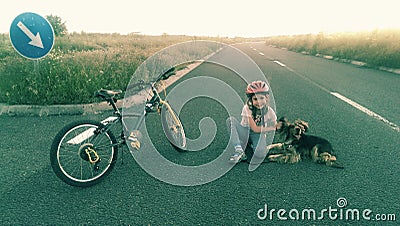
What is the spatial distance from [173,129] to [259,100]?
4.29 feet

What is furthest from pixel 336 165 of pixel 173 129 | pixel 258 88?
pixel 173 129

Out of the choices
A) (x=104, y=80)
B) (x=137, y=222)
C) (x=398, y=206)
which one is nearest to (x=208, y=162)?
(x=137, y=222)

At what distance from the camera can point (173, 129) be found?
Answer: 4.27m

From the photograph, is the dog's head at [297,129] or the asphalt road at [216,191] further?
the dog's head at [297,129]

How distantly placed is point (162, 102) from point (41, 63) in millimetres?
7552

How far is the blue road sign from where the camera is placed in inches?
258

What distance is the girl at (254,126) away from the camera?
3.88m

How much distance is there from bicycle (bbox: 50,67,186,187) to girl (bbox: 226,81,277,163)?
1.16m

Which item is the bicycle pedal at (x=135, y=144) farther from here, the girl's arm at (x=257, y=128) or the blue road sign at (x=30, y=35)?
the blue road sign at (x=30, y=35)

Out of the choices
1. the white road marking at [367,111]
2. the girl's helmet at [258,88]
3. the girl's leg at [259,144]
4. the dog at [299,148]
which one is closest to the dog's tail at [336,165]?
the dog at [299,148]

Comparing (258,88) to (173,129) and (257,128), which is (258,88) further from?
(173,129)

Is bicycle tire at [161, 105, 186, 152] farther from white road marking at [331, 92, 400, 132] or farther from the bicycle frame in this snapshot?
white road marking at [331, 92, 400, 132]

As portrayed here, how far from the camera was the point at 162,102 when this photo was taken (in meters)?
4.02

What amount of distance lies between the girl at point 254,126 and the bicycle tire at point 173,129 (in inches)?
30.7
